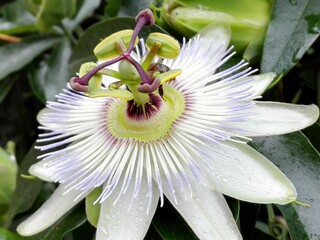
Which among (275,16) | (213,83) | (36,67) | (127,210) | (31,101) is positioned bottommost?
(31,101)

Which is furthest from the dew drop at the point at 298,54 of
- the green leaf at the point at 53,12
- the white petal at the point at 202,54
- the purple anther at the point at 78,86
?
the green leaf at the point at 53,12

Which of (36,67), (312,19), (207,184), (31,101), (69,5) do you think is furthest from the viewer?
(31,101)

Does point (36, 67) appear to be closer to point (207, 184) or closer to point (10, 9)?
point (10, 9)

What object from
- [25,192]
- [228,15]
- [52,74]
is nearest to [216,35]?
[228,15]

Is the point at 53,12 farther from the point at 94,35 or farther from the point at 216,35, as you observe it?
the point at 216,35

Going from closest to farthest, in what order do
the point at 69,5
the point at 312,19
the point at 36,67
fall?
the point at 312,19, the point at 69,5, the point at 36,67

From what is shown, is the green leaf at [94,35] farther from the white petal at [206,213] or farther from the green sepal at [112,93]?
the white petal at [206,213]

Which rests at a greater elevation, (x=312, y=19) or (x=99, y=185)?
(x=312, y=19)

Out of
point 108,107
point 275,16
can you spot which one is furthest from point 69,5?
point 275,16
